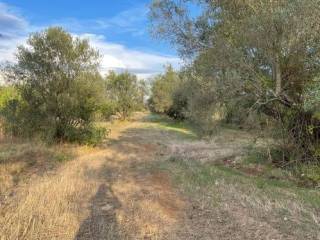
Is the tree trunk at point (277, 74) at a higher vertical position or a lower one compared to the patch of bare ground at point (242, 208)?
higher

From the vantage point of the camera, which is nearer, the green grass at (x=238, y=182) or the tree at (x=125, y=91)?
the green grass at (x=238, y=182)

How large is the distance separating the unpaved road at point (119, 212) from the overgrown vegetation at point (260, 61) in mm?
3202

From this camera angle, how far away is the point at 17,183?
25.6 ft

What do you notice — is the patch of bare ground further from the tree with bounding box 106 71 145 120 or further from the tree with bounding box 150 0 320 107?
the tree with bounding box 106 71 145 120

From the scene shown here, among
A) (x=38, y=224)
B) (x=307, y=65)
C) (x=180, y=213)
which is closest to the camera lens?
(x=38, y=224)

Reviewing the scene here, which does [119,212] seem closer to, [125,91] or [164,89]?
[125,91]

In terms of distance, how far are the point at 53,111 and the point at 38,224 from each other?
30.5 ft

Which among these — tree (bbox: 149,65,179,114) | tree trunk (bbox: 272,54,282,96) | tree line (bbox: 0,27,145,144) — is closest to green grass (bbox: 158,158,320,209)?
tree trunk (bbox: 272,54,282,96)

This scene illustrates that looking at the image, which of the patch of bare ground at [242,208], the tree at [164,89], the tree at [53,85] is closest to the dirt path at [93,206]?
the patch of bare ground at [242,208]

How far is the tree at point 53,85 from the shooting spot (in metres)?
13.7

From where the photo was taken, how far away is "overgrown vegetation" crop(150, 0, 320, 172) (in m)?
8.24

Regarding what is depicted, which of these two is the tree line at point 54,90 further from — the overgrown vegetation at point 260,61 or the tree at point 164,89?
the tree at point 164,89

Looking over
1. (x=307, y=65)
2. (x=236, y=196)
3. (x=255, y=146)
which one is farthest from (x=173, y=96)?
(x=236, y=196)

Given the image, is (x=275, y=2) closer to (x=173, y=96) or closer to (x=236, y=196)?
(x=236, y=196)
